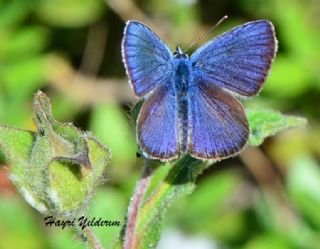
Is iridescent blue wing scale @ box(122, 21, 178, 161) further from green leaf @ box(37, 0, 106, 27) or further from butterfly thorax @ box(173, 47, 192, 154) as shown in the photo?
green leaf @ box(37, 0, 106, 27)

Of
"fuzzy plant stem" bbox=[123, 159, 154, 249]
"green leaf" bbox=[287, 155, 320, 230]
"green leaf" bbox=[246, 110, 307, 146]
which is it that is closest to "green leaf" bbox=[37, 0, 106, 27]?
"green leaf" bbox=[287, 155, 320, 230]

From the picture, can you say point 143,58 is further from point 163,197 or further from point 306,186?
point 306,186

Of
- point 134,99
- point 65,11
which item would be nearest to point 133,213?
point 134,99

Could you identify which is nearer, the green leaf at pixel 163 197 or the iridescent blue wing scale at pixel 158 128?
the iridescent blue wing scale at pixel 158 128

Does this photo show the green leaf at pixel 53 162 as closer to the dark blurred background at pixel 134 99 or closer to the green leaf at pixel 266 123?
the green leaf at pixel 266 123

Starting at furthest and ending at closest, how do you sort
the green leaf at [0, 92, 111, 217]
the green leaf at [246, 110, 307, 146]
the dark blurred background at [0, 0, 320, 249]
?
1. the dark blurred background at [0, 0, 320, 249]
2. the green leaf at [246, 110, 307, 146]
3. the green leaf at [0, 92, 111, 217]

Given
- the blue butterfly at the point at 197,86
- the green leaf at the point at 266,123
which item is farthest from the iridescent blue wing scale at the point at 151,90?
the green leaf at the point at 266,123

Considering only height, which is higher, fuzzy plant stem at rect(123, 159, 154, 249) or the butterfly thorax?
the butterfly thorax
